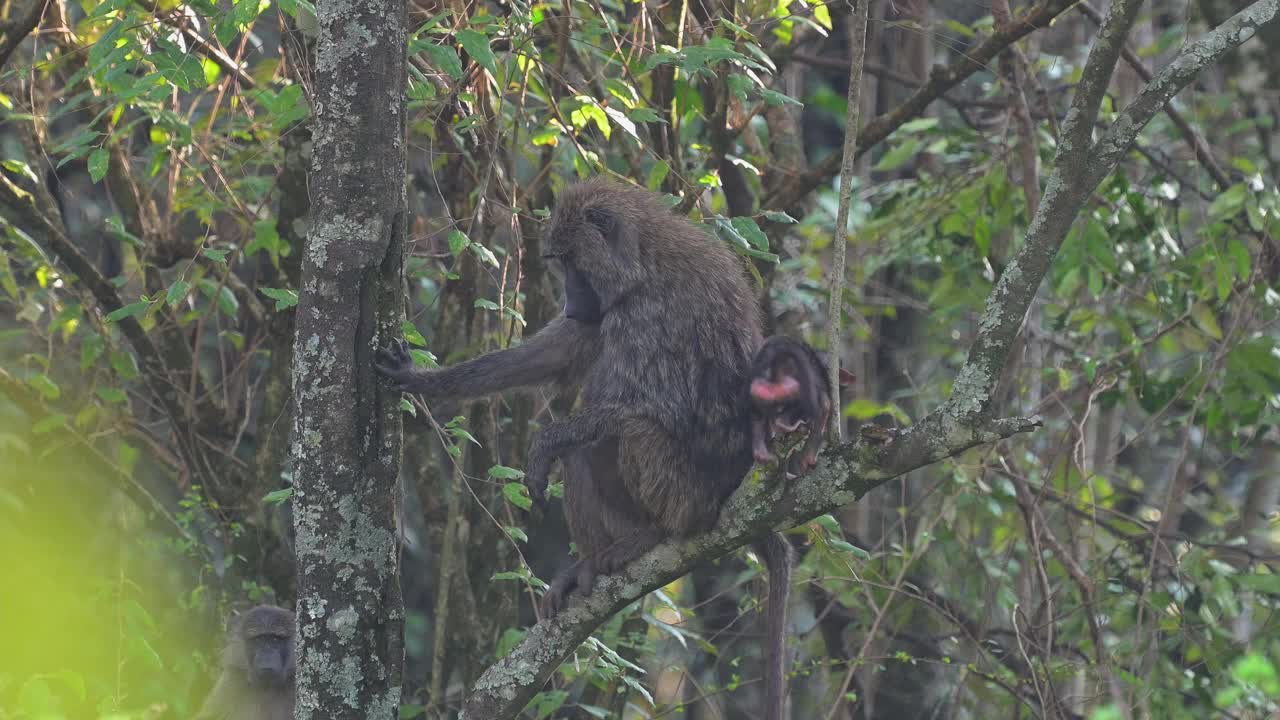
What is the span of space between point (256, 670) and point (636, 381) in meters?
2.16

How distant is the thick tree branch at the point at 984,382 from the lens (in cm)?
317

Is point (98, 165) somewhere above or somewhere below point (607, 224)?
above

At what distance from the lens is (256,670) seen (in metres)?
5.38

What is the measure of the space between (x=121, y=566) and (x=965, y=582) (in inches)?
161

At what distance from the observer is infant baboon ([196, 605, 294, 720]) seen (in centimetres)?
536

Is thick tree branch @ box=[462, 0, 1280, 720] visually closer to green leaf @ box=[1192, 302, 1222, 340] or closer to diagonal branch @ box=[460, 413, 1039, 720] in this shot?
diagonal branch @ box=[460, 413, 1039, 720]

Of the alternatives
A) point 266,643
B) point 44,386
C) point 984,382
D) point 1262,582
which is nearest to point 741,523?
point 984,382

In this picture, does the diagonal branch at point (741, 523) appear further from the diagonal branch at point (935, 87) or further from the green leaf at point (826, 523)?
the diagonal branch at point (935, 87)

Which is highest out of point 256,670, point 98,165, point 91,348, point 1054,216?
point 98,165

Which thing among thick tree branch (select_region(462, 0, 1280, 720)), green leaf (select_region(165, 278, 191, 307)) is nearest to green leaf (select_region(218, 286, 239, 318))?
green leaf (select_region(165, 278, 191, 307))

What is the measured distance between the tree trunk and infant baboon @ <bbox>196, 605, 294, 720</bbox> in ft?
7.23

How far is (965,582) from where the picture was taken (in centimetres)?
679

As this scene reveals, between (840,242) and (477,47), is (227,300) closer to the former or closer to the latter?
(477,47)

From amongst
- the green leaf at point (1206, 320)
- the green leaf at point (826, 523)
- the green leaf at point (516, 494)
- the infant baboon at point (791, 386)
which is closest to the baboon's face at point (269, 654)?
the green leaf at point (516, 494)
